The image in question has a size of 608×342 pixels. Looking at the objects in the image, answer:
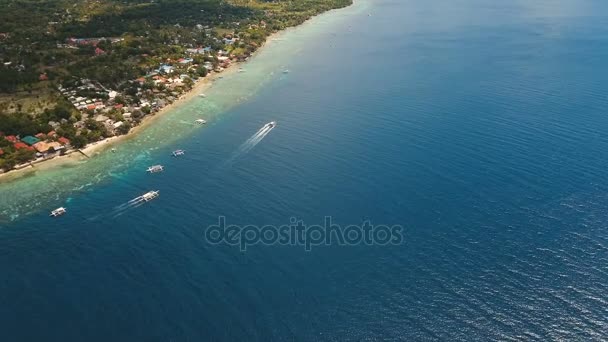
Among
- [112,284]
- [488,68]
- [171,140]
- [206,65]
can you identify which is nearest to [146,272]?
[112,284]

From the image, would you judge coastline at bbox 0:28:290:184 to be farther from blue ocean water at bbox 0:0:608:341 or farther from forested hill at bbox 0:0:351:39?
forested hill at bbox 0:0:351:39

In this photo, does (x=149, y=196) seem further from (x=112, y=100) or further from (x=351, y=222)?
(x=112, y=100)

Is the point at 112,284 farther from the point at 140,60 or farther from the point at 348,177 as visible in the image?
the point at 140,60

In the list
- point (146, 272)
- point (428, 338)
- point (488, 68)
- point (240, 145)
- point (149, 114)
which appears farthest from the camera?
point (488, 68)

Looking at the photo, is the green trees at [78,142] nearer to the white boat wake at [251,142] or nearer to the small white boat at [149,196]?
the small white boat at [149,196]

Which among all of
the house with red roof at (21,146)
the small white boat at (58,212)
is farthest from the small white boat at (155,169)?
the house with red roof at (21,146)

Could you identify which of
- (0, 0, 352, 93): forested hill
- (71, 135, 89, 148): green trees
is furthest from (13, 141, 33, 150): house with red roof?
(0, 0, 352, 93): forested hill
